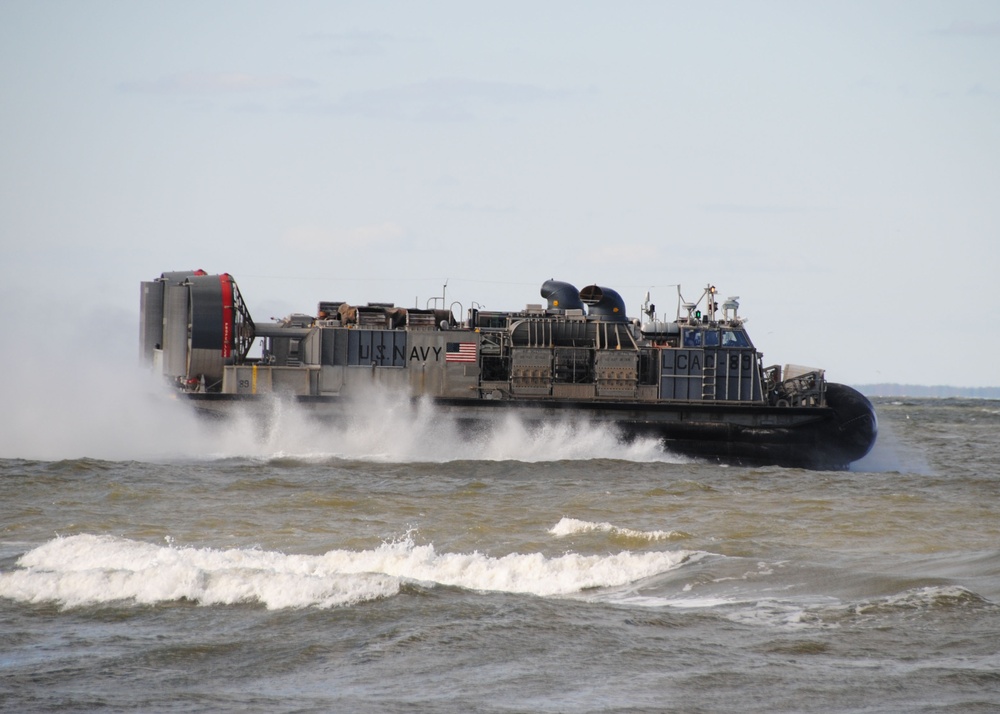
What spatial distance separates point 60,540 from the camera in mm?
13008

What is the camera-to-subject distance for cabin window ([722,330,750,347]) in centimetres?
2617

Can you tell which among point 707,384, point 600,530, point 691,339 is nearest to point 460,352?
point 691,339

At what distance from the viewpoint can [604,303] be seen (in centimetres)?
2686

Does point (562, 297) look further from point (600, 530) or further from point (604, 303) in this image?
point (600, 530)

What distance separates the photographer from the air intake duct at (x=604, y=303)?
26.8 m

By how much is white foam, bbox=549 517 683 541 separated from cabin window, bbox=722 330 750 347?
11893 mm

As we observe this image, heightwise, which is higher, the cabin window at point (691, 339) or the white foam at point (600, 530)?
the cabin window at point (691, 339)

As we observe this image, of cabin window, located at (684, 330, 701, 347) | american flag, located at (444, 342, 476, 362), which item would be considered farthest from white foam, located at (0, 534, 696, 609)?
cabin window, located at (684, 330, 701, 347)

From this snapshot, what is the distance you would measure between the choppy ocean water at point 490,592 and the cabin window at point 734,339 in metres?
4.76

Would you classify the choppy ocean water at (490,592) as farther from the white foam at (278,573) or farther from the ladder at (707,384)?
the ladder at (707,384)

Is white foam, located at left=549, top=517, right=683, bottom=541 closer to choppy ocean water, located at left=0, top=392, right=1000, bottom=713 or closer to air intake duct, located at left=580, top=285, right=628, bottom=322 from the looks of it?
choppy ocean water, located at left=0, top=392, right=1000, bottom=713

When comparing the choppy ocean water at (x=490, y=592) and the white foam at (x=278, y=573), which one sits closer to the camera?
the choppy ocean water at (x=490, y=592)

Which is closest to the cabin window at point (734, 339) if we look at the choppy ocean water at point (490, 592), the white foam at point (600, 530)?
the choppy ocean water at point (490, 592)

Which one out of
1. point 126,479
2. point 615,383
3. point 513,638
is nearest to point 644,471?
point 615,383
